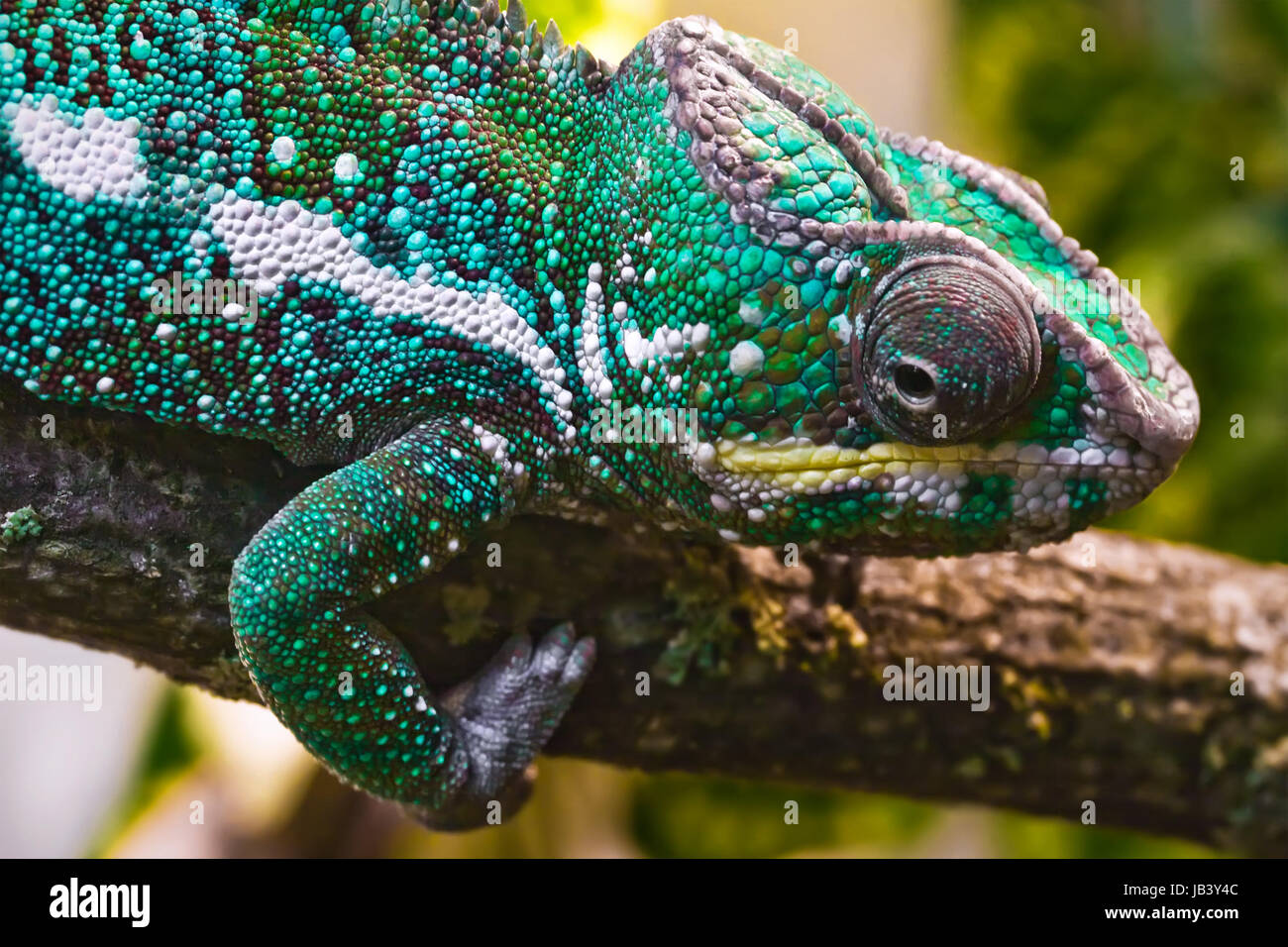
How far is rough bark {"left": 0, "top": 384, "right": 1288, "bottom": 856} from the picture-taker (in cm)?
215

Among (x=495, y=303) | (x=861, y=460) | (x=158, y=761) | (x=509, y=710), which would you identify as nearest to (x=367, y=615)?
(x=509, y=710)

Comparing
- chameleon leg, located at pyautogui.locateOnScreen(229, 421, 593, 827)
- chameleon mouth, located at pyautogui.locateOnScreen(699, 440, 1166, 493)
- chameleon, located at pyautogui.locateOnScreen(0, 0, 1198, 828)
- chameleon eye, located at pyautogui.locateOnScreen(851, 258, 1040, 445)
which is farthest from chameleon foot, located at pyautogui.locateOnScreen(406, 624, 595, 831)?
chameleon eye, located at pyautogui.locateOnScreen(851, 258, 1040, 445)

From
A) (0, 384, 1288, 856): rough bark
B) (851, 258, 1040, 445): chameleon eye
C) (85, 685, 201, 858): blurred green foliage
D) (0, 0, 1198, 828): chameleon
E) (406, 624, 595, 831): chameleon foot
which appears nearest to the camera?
(851, 258, 1040, 445): chameleon eye

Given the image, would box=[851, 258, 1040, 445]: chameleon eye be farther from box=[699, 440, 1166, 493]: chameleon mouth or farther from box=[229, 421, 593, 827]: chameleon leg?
box=[229, 421, 593, 827]: chameleon leg

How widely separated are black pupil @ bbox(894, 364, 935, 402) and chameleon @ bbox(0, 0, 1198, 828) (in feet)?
0.04

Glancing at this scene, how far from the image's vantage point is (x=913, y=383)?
1947mm

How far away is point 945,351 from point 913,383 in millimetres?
85

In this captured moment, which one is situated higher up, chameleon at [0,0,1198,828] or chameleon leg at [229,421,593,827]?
chameleon at [0,0,1198,828]

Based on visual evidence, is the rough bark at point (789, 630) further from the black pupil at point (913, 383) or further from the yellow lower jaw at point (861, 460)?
the black pupil at point (913, 383)

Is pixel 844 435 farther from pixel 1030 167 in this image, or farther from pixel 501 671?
pixel 1030 167

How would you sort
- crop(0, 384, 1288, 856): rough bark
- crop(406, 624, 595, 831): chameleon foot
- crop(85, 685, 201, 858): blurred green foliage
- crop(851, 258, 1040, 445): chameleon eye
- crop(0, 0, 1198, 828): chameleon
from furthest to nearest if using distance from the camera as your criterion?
crop(85, 685, 201, 858): blurred green foliage
crop(406, 624, 595, 831): chameleon foot
crop(0, 384, 1288, 856): rough bark
crop(0, 0, 1198, 828): chameleon
crop(851, 258, 1040, 445): chameleon eye

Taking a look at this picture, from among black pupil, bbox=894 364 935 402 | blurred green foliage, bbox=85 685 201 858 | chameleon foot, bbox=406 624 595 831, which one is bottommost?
blurred green foliage, bbox=85 685 201 858

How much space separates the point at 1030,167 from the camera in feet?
20.7

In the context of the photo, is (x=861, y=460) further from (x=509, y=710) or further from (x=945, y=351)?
(x=509, y=710)
